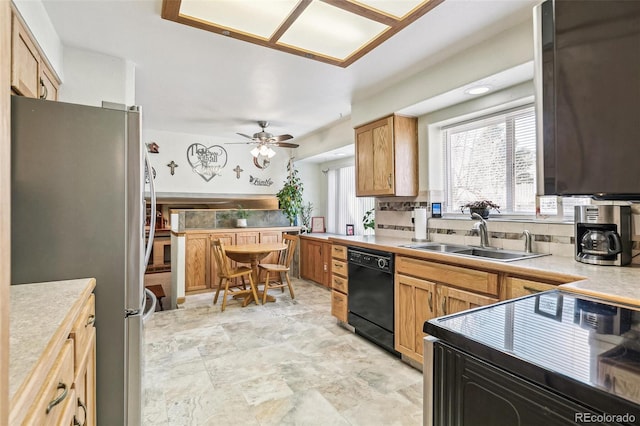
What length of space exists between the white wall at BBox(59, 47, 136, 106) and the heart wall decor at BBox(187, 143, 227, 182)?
2.79 metres

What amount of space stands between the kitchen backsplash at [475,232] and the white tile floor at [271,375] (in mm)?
1203

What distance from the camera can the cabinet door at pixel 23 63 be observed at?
5.22 feet

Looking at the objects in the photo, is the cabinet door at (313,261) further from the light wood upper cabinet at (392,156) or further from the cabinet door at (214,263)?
the light wood upper cabinet at (392,156)

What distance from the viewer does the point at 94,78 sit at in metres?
2.58

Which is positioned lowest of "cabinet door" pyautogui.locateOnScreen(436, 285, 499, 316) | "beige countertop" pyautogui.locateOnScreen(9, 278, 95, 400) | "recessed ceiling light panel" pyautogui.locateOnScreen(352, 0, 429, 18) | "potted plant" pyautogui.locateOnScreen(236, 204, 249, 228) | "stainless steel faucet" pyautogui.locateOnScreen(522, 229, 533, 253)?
"cabinet door" pyautogui.locateOnScreen(436, 285, 499, 316)

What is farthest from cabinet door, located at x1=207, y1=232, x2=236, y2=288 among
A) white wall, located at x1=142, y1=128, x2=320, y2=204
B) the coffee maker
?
the coffee maker

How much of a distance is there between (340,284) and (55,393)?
2.65m

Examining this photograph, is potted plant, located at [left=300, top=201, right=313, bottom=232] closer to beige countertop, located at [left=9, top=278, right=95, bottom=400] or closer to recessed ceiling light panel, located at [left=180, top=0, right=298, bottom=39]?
recessed ceiling light panel, located at [left=180, top=0, right=298, bottom=39]

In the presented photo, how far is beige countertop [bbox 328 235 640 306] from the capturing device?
48.6 inches

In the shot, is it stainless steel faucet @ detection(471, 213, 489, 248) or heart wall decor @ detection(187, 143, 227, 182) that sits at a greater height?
heart wall decor @ detection(187, 143, 227, 182)

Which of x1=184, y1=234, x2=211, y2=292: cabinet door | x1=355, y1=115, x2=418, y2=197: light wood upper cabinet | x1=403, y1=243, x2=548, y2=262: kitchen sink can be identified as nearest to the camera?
x1=403, y1=243, x2=548, y2=262: kitchen sink

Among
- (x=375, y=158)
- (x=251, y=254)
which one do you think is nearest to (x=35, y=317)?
(x=375, y=158)

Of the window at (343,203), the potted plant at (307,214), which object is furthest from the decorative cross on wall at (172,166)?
the window at (343,203)

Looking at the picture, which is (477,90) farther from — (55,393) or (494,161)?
(55,393)
